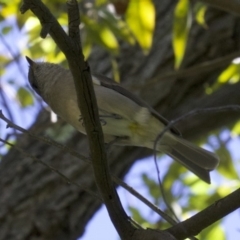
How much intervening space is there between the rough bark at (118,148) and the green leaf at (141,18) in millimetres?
334

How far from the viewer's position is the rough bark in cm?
339

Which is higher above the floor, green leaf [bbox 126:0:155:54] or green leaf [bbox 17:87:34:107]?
green leaf [bbox 17:87:34:107]

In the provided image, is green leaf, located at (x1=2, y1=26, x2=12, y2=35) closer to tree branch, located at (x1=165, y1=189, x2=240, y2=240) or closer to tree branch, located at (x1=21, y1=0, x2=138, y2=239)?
tree branch, located at (x1=21, y1=0, x2=138, y2=239)

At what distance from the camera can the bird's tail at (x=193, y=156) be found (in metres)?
3.06

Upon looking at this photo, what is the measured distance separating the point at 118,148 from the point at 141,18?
825mm

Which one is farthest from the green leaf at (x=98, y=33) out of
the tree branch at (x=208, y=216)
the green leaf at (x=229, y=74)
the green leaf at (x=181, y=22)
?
the tree branch at (x=208, y=216)

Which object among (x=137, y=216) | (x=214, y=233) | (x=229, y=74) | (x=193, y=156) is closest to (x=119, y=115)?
(x=193, y=156)

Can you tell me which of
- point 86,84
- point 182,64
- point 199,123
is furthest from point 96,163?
point 182,64

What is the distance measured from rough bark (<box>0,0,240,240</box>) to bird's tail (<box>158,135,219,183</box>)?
0.40 metres

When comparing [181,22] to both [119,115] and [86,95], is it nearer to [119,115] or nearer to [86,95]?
[119,115]

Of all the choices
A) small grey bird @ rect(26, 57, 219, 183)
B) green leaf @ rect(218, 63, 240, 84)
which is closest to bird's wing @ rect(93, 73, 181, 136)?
small grey bird @ rect(26, 57, 219, 183)

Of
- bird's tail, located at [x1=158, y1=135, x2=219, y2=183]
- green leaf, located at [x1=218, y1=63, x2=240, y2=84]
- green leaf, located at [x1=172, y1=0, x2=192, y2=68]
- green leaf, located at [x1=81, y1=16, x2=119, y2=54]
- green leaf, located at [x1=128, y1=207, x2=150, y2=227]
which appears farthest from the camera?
green leaf, located at [x1=128, y1=207, x2=150, y2=227]

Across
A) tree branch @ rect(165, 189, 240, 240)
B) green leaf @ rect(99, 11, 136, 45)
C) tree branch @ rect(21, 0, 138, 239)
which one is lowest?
tree branch @ rect(165, 189, 240, 240)

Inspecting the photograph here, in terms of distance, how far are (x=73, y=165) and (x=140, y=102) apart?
2.34 feet
